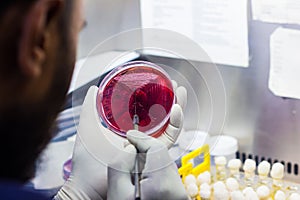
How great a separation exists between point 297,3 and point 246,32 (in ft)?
0.57

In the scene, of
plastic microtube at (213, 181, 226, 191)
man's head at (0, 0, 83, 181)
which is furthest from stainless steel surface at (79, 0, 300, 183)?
man's head at (0, 0, 83, 181)

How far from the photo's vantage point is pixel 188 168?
1.49 metres

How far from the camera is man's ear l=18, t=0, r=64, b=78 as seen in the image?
1.98ft

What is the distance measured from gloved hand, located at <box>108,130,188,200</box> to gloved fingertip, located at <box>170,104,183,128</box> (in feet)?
0.17

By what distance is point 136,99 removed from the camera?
1137mm

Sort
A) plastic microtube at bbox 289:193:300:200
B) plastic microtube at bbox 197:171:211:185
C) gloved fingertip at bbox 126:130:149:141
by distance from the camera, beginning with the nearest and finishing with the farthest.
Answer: gloved fingertip at bbox 126:130:149:141 → plastic microtube at bbox 289:193:300:200 → plastic microtube at bbox 197:171:211:185

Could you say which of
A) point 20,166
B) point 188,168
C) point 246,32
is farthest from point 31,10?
point 246,32

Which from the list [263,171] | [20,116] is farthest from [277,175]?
[20,116]

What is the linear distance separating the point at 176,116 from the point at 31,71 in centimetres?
55

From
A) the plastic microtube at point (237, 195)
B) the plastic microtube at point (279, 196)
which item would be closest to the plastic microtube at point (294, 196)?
the plastic microtube at point (279, 196)

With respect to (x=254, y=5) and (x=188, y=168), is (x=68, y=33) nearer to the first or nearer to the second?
(x=188, y=168)

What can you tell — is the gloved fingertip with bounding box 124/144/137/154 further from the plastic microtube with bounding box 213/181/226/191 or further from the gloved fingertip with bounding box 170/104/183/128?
the plastic microtube with bounding box 213/181/226/191

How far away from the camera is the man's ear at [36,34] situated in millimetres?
604

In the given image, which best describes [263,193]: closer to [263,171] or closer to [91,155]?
[263,171]
